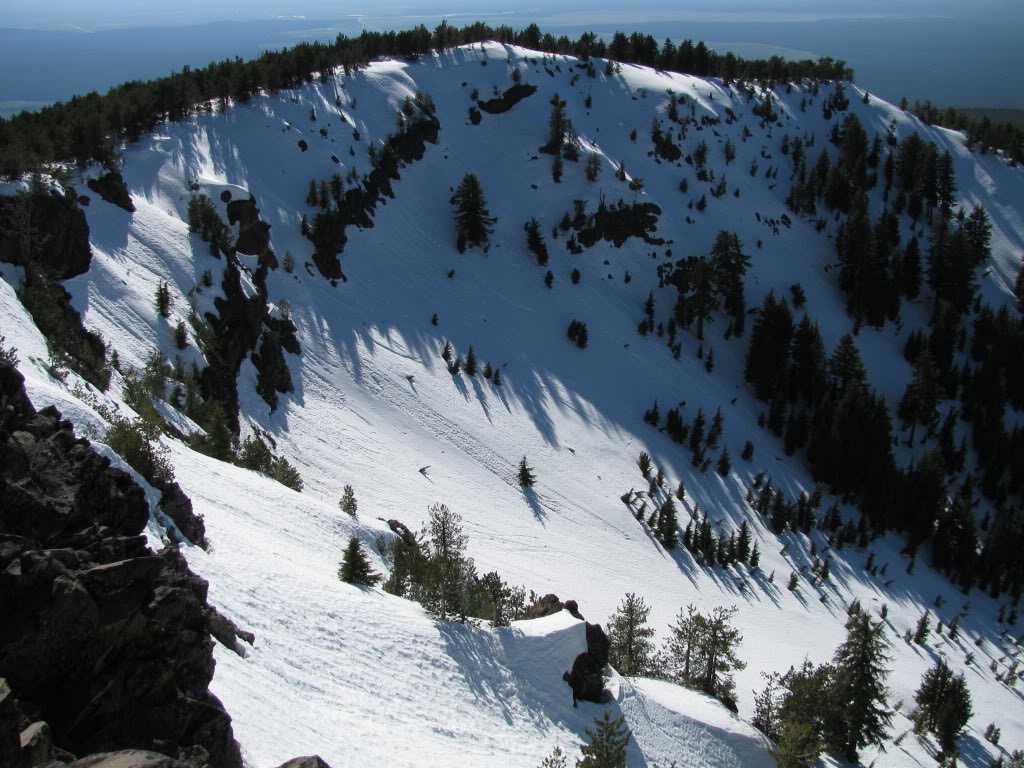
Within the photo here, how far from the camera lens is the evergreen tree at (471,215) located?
73.2m

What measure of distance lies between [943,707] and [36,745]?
138 ft

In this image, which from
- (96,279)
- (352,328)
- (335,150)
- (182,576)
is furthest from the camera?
(335,150)

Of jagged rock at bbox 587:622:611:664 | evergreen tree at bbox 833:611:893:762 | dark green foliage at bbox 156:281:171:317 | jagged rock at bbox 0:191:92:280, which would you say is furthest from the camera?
dark green foliage at bbox 156:281:171:317

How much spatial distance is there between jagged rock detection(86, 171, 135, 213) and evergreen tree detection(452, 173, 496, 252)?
34.8 meters

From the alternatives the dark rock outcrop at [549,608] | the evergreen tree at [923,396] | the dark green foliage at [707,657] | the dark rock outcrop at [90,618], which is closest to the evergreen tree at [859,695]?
the dark green foliage at [707,657]

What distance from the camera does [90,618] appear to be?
10672 millimetres

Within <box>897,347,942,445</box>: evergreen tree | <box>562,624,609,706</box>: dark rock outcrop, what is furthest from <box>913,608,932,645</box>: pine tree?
<box>562,624,609,706</box>: dark rock outcrop

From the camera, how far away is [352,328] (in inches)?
2227

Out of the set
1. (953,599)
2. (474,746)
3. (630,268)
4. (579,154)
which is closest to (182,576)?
(474,746)

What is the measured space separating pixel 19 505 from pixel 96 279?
31802 mm

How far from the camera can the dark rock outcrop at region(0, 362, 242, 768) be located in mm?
10164

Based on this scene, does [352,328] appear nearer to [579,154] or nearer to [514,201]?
[514,201]

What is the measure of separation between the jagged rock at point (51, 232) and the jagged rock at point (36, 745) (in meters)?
31.8

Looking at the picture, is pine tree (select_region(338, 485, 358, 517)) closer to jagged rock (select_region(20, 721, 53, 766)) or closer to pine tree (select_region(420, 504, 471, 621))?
pine tree (select_region(420, 504, 471, 621))
